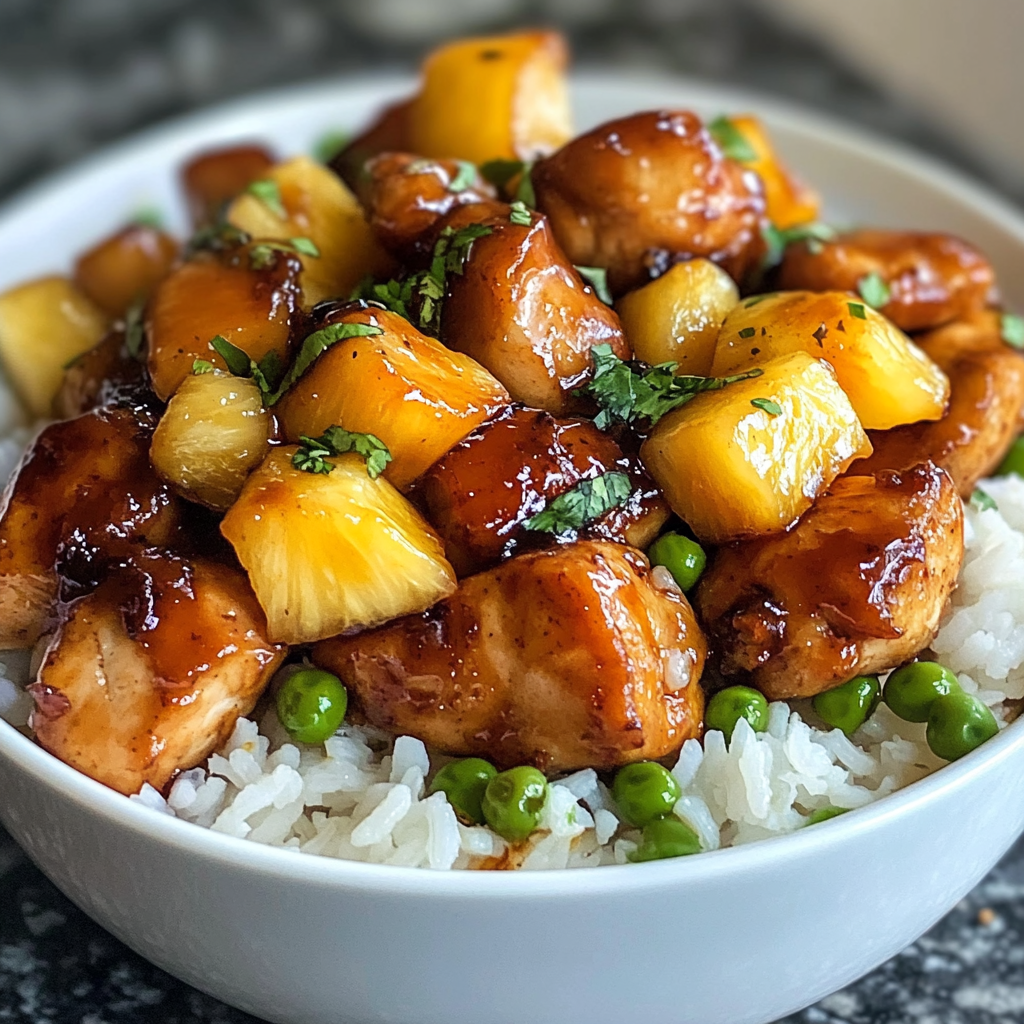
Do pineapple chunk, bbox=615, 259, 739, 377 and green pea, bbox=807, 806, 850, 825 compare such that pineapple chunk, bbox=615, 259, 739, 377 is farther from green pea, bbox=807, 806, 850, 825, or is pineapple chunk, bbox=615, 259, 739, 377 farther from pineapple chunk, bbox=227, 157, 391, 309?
green pea, bbox=807, 806, 850, 825

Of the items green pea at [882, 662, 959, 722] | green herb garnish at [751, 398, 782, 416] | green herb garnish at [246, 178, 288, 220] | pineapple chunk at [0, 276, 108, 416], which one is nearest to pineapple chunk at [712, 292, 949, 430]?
green herb garnish at [751, 398, 782, 416]

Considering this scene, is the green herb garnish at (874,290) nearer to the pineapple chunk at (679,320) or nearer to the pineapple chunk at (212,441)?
the pineapple chunk at (679,320)

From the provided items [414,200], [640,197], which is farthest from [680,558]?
[414,200]

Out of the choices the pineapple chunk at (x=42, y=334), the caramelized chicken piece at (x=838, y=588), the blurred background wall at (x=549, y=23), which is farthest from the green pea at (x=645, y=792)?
the blurred background wall at (x=549, y=23)

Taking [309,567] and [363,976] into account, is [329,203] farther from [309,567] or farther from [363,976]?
[363,976]

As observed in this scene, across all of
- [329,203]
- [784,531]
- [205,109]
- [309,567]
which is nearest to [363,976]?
[309,567]

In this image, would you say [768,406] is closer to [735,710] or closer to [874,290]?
[735,710]
